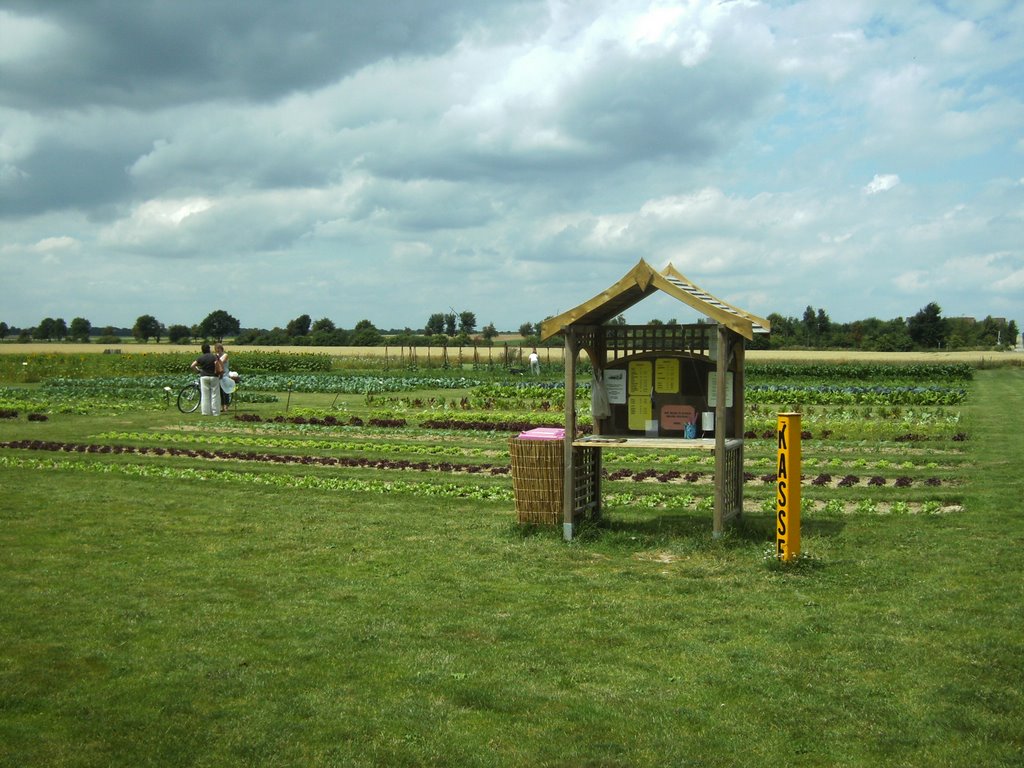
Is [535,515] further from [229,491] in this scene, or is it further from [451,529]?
[229,491]

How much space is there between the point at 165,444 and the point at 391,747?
1665 cm

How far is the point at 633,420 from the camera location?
37.1 ft

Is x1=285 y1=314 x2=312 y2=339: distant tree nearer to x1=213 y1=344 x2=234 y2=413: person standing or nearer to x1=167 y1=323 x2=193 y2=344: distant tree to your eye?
x1=167 y1=323 x2=193 y2=344: distant tree

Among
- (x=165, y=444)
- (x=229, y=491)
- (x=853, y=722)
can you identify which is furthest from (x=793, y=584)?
(x=165, y=444)

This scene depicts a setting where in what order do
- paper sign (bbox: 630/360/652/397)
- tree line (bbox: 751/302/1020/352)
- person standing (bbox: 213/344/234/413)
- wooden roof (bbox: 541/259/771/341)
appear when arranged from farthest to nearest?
tree line (bbox: 751/302/1020/352) → person standing (bbox: 213/344/234/413) → paper sign (bbox: 630/360/652/397) → wooden roof (bbox: 541/259/771/341)

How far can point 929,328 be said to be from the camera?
111m

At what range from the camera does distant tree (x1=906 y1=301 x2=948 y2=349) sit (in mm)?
110500

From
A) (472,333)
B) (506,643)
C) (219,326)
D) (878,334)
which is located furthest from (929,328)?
(506,643)

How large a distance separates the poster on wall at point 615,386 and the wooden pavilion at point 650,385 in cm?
1

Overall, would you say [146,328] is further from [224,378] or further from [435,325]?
[224,378]

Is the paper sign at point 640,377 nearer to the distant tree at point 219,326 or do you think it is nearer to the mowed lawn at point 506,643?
the mowed lawn at point 506,643

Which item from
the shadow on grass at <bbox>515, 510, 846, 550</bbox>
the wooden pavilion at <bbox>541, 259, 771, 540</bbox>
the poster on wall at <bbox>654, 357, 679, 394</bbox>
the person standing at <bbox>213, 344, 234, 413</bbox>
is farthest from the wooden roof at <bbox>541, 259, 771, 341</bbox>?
the person standing at <bbox>213, 344, 234, 413</bbox>

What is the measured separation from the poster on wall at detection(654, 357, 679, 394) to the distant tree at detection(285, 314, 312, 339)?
356ft

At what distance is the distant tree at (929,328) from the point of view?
110 metres
